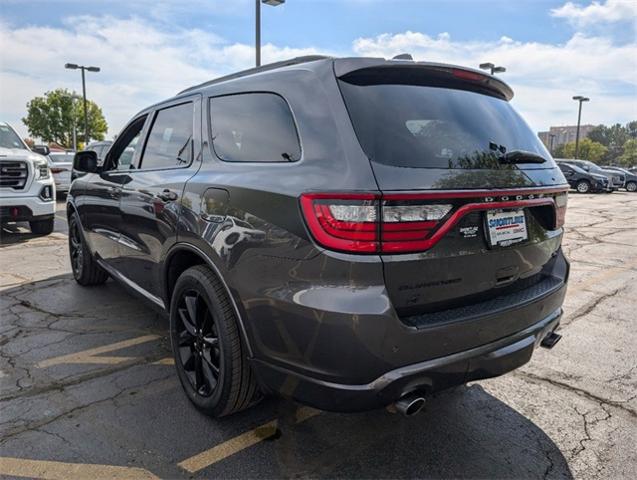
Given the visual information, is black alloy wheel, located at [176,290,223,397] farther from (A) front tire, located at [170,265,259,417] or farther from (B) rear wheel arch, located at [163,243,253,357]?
(B) rear wheel arch, located at [163,243,253,357]

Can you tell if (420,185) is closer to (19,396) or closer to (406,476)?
(406,476)

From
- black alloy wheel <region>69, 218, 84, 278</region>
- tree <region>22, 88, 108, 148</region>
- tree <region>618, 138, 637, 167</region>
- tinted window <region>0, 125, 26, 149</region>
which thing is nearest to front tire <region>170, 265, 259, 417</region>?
black alloy wheel <region>69, 218, 84, 278</region>

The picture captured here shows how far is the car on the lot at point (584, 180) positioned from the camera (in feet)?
77.9

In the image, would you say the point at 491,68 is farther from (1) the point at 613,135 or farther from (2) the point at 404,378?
(1) the point at 613,135

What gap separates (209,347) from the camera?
8.79 ft

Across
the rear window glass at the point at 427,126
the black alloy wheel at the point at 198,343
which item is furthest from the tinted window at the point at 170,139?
the rear window glass at the point at 427,126

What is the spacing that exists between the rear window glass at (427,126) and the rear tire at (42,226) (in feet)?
26.6

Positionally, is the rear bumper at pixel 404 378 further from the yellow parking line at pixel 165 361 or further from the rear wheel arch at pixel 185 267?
the yellow parking line at pixel 165 361

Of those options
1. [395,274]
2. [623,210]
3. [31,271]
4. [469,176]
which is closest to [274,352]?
[395,274]

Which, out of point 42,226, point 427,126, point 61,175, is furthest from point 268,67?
point 61,175

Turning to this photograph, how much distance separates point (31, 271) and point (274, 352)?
17.0 feet

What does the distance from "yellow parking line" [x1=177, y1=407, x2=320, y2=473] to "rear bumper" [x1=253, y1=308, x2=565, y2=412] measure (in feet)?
1.53

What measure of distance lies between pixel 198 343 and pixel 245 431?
A: 0.54 meters

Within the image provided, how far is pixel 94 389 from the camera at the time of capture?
3.05 m
